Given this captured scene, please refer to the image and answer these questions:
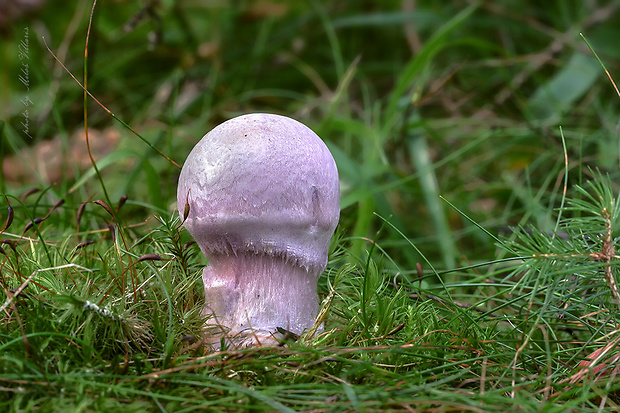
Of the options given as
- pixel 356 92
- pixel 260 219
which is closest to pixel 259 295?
pixel 260 219

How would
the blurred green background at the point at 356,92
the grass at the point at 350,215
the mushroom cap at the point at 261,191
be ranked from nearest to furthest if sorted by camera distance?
the grass at the point at 350,215, the mushroom cap at the point at 261,191, the blurred green background at the point at 356,92

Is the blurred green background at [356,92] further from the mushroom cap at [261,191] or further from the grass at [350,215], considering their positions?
the mushroom cap at [261,191]

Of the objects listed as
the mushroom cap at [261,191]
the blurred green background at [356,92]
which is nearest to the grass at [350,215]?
the blurred green background at [356,92]

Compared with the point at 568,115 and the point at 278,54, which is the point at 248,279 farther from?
the point at 278,54

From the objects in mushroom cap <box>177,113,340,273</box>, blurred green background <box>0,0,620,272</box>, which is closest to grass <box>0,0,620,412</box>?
blurred green background <box>0,0,620,272</box>

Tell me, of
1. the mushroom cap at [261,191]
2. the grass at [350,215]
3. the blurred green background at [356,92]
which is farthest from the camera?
the blurred green background at [356,92]

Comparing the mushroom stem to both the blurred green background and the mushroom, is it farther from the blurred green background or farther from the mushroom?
the blurred green background
